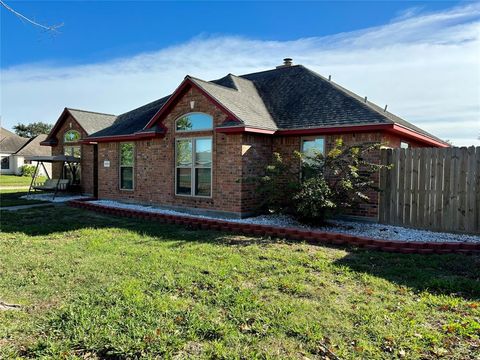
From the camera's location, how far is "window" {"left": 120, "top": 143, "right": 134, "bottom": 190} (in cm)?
1439

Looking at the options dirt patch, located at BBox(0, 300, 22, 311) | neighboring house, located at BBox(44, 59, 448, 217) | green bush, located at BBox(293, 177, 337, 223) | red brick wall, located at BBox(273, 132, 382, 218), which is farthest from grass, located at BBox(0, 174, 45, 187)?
dirt patch, located at BBox(0, 300, 22, 311)

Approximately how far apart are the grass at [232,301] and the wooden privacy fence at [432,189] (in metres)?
2.37

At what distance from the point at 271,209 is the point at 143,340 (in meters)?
6.15

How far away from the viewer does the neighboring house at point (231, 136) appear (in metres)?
10.4

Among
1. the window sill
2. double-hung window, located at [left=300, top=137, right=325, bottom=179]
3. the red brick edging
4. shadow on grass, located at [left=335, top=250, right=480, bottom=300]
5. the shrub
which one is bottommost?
shadow on grass, located at [left=335, top=250, right=480, bottom=300]

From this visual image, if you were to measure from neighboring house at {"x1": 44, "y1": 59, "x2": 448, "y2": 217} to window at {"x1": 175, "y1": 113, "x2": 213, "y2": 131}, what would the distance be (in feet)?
0.11

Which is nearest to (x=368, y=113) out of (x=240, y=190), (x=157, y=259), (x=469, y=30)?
(x=469, y=30)

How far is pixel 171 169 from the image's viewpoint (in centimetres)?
1245

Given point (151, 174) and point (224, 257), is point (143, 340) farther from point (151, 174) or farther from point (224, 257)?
point (151, 174)

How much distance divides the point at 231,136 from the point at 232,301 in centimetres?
683

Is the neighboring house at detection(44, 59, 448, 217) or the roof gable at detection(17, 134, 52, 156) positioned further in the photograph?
the roof gable at detection(17, 134, 52, 156)

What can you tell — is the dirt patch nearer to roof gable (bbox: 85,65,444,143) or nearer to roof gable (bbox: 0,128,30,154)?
roof gable (bbox: 85,65,444,143)

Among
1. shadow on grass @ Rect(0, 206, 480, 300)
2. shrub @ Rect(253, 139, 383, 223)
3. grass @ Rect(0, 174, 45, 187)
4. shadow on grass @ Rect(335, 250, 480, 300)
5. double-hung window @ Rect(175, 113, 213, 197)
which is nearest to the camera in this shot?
shadow on grass @ Rect(335, 250, 480, 300)

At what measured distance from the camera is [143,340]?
3561mm
